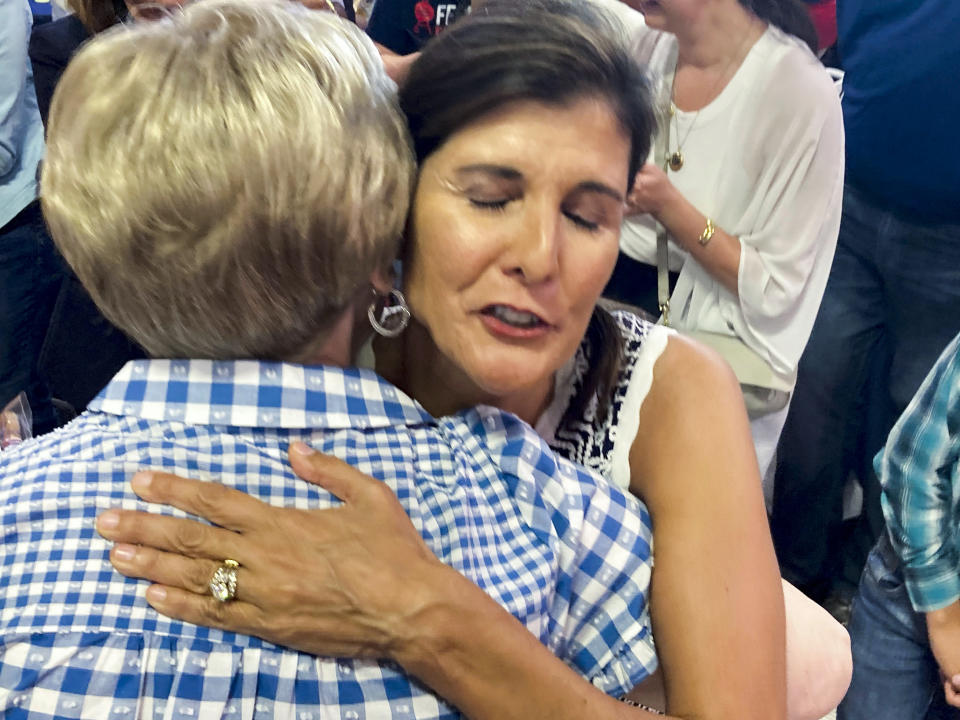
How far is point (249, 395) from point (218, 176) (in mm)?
193

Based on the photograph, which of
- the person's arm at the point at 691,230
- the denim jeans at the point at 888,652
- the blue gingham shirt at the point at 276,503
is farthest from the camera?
the person's arm at the point at 691,230

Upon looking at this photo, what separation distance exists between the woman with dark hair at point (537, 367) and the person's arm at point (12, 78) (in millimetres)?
1440

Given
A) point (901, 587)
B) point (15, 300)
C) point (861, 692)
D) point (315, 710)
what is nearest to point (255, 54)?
point (315, 710)

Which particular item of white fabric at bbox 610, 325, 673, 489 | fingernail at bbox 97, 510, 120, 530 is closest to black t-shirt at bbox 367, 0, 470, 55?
white fabric at bbox 610, 325, 673, 489

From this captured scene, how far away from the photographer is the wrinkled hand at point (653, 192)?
160cm

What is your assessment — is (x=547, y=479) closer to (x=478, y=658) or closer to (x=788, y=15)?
(x=478, y=658)

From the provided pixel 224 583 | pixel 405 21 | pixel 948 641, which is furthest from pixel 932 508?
pixel 405 21

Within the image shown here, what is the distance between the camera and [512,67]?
2.99 feet

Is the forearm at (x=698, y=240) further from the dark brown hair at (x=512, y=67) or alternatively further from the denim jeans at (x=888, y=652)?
the dark brown hair at (x=512, y=67)

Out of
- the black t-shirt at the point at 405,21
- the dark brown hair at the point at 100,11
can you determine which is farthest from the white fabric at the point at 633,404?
the dark brown hair at the point at 100,11

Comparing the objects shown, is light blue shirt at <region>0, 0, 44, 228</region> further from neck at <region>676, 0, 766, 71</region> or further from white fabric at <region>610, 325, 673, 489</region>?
white fabric at <region>610, 325, 673, 489</region>

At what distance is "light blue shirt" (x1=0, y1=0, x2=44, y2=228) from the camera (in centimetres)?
193

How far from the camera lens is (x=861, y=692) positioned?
1609 mm

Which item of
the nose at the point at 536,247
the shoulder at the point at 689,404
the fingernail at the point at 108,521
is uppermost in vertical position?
the nose at the point at 536,247
